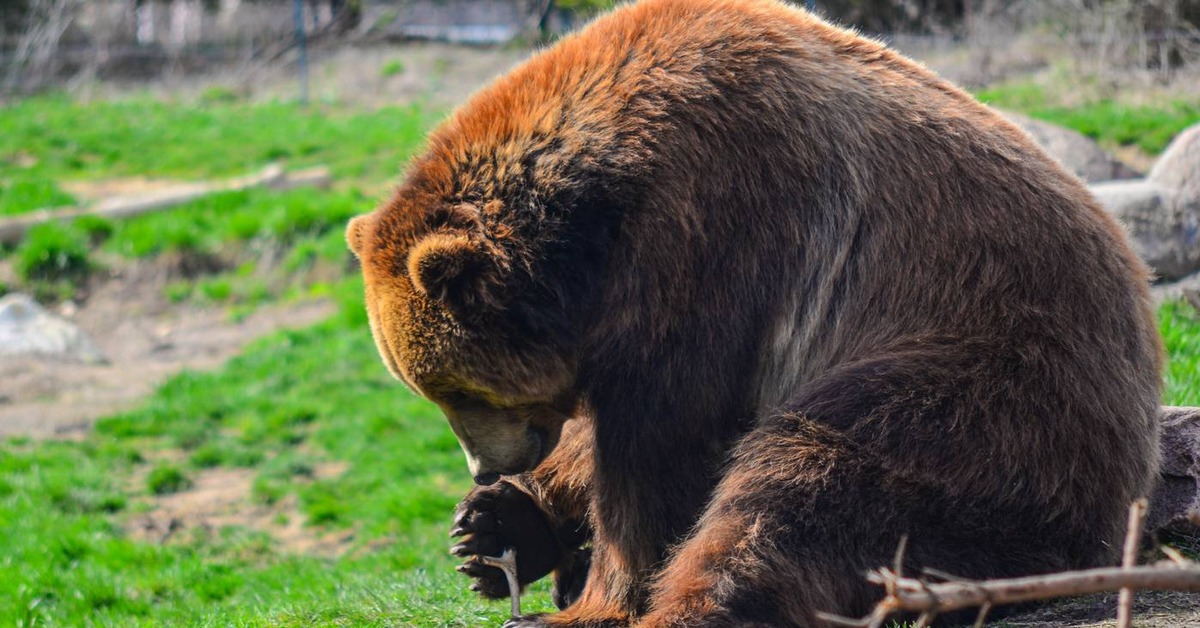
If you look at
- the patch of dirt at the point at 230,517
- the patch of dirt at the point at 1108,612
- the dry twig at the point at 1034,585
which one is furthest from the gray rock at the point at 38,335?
the dry twig at the point at 1034,585

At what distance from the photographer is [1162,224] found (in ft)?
27.0

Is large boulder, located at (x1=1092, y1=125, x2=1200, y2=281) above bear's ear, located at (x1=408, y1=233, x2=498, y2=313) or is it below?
below

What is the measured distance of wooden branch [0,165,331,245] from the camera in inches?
544

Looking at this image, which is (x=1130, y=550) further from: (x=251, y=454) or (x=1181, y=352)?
(x=251, y=454)

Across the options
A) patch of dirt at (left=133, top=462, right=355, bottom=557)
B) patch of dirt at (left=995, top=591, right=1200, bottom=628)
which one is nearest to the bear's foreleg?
patch of dirt at (left=995, top=591, right=1200, bottom=628)

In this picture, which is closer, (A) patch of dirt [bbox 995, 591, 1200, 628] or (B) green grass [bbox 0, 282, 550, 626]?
(A) patch of dirt [bbox 995, 591, 1200, 628]

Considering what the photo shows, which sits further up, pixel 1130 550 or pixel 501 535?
pixel 1130 550

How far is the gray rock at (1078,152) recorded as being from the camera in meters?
9.73

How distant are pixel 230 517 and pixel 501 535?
479cm

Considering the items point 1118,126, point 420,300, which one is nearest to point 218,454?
point 420,300

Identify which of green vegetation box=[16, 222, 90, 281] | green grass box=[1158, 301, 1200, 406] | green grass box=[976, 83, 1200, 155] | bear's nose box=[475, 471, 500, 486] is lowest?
green vegetation box=[16, 222, 90, 281]

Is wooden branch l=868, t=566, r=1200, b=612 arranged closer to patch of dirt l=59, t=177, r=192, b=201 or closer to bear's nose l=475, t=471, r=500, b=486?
bear's nose l=475, t=471, r=500, b=486

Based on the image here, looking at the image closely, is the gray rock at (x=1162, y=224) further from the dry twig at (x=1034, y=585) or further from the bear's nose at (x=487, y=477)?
the dry twig at (x=1034, y=585)

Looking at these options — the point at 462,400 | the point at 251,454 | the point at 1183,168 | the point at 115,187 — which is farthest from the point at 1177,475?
the point at 115,187
